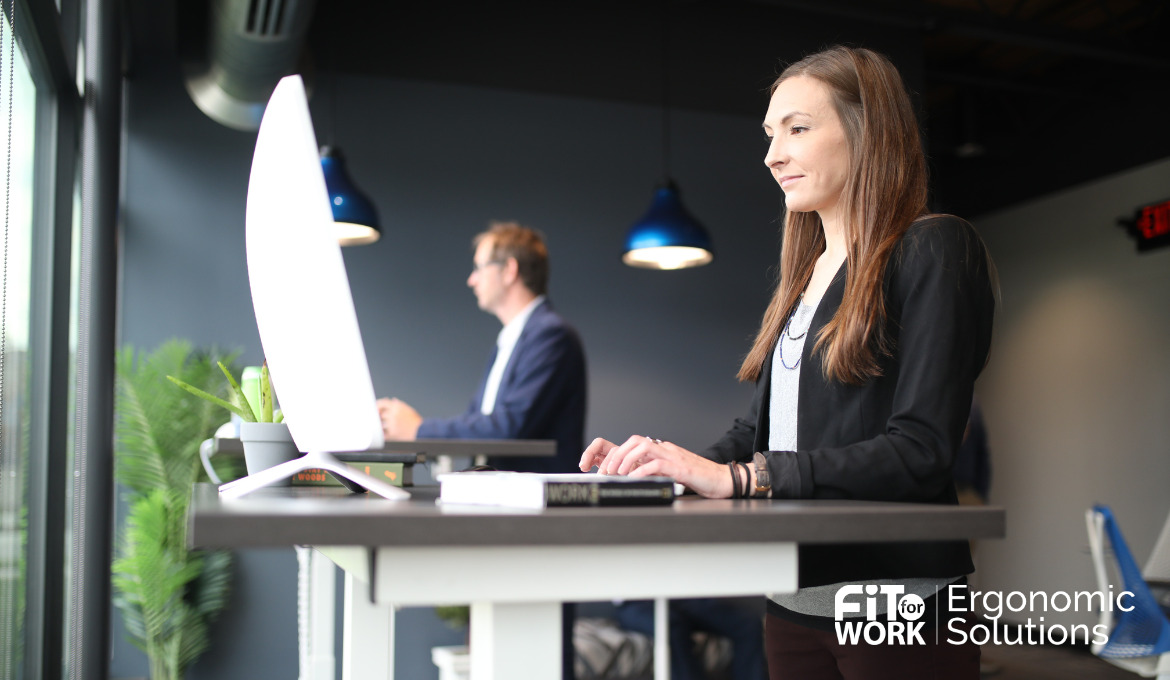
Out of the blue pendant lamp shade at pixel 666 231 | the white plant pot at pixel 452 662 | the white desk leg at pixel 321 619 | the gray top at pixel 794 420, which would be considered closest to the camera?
the gray top at pixel 794 420

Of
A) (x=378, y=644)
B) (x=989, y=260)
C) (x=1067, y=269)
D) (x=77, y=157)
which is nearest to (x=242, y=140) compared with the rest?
(x=77, y=157)

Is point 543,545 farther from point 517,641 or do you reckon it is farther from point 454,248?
point 454,248

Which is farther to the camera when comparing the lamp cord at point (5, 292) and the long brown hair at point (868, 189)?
the lamp cord at point (5, 292)

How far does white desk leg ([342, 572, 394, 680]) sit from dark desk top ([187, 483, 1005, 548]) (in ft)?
2.21

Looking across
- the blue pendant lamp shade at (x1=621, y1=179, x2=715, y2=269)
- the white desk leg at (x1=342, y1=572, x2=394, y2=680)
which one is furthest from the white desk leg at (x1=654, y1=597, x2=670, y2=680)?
the blue pendant lamp shade at (x1=621, y1=179, x2=715, y2=269)

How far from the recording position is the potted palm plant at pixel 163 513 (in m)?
4.15

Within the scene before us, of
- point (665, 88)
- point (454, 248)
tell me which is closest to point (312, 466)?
point (454, 248)

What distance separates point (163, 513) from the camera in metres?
4.19

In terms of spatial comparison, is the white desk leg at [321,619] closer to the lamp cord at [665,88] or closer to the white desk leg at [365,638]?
the white desk leg at [365,638]

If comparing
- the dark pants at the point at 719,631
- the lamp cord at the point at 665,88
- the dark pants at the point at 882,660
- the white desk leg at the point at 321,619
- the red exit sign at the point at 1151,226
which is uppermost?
the lamp cord at the point at 665,88

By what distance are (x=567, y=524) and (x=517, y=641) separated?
129 millimetres

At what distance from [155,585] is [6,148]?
2.75 m

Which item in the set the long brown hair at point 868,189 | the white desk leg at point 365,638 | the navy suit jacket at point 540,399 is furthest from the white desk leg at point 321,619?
the long brown hair at point 868,189

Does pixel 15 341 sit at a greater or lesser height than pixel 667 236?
lesser
